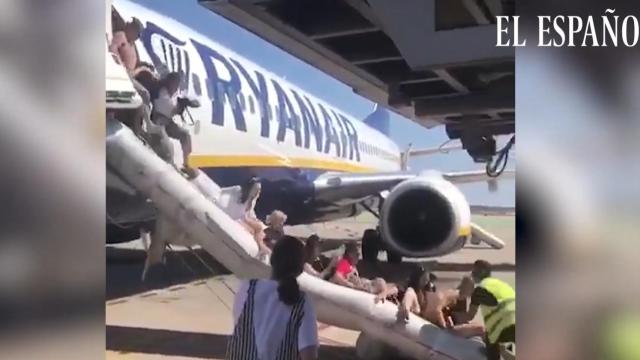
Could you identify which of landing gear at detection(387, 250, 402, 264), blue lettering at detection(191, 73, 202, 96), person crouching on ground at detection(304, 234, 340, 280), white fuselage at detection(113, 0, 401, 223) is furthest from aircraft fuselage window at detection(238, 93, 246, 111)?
landing gear at detection(387, 250, 402, 264)

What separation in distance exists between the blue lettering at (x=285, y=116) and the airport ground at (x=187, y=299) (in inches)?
11.2

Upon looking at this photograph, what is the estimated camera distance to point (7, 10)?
8.54 ft

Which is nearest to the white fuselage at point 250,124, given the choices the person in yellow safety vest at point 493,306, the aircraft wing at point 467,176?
the aircraft wing at point 467,176

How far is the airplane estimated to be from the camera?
Answer: 2.29 metres

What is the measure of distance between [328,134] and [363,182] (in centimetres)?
18

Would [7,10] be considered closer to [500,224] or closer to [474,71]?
[474,71]

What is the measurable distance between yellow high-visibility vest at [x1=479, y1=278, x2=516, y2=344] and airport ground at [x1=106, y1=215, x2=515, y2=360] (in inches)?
3.4

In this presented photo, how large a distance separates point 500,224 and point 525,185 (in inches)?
4.8

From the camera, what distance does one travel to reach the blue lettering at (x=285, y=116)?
235 cm

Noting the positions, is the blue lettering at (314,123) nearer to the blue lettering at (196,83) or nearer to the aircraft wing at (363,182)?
the aircraft wing at (363,182)

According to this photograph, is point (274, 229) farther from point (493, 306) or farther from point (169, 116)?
point (493, 306)

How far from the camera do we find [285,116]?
2.37 m

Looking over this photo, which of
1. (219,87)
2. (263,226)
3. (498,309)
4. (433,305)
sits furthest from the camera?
(219,87)

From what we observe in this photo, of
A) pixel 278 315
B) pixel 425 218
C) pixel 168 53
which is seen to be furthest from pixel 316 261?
pixel 168 53
